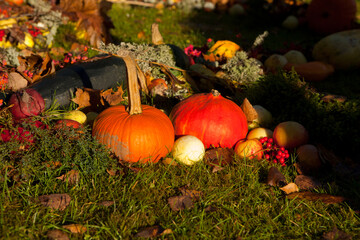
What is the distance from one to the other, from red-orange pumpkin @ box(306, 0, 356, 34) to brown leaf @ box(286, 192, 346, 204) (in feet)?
20.6

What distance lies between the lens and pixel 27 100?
3262 mm

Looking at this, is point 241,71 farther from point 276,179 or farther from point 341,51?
point 341,51

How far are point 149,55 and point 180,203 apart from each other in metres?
2.50

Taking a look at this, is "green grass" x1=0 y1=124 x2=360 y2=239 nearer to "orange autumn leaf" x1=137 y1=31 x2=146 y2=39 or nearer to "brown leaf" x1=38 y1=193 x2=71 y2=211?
"brown leaf" x1=38 y1=193 x2=71 y2=211

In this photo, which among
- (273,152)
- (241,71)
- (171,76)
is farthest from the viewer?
(241,71)

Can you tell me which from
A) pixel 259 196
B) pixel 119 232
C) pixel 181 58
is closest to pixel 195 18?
pixel 181 58

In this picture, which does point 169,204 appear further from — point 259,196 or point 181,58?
point 181,58

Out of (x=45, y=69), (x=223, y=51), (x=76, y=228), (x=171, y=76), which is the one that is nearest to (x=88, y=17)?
(x=45, y=69)

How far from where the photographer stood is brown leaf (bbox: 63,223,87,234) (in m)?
2.42

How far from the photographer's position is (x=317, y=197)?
2939mm

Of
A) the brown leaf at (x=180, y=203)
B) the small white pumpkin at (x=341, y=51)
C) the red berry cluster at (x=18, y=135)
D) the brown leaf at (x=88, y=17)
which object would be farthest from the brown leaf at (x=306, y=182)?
the brown leaf at (x=88, y=17)

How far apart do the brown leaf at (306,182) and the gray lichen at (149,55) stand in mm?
2231

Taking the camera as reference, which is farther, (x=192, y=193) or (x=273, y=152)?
(x=273, y=152)

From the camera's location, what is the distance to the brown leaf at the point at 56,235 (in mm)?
2336
